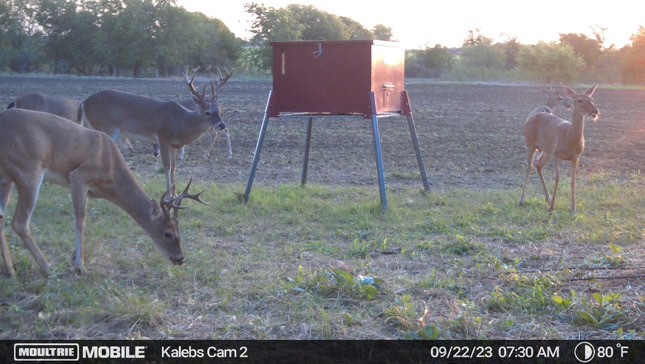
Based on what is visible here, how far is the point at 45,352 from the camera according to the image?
502cm

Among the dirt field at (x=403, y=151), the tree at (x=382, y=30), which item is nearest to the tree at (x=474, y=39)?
the tree at (x=382, y=30)

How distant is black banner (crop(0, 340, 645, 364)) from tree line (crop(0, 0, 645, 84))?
58806 mm

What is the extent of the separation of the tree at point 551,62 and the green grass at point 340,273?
2238 inches

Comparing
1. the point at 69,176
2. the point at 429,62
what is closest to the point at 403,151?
the point at 69,176

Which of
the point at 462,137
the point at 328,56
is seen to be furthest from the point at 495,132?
the point at 328,56

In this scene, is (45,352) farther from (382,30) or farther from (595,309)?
(382,30)

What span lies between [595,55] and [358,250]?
7090cm

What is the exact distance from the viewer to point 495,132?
22156 millimetres

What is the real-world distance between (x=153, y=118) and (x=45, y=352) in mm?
9325

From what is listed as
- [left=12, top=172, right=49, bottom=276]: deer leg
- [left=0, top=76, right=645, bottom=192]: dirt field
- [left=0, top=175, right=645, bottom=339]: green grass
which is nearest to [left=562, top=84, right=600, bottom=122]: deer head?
[left=0, top=175, right=645, bottom=339]: green grass

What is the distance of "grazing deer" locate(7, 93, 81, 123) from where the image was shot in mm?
14039

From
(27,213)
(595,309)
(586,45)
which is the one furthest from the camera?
(586,45)

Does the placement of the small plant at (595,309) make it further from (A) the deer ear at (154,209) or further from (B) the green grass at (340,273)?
(A) the deer ear at (154,209)

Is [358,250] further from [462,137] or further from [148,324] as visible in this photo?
[462,137]
